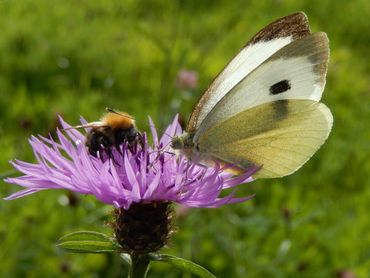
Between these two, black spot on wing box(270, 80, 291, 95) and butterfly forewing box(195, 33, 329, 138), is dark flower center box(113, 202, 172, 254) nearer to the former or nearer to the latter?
butterfly forewing box(195, 33, 329, 138)

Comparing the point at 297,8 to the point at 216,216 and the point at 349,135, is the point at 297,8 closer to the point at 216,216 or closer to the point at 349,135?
the point at 349,135

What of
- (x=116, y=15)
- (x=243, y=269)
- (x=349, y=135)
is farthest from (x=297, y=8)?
(x=243, y=269)

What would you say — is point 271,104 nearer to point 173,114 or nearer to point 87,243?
point 87,243

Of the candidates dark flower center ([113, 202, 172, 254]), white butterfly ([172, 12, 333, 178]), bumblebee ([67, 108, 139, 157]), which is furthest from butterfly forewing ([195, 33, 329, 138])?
dark flower center ([113, 202, 172, 254])

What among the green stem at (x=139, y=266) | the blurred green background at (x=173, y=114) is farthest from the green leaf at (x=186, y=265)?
the blurred green background at (x=173, y=114)

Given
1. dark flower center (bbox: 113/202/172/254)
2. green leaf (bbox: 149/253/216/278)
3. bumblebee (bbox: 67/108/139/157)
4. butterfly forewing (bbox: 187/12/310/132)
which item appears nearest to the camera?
green leaf (bbox: 149/253/216/278)

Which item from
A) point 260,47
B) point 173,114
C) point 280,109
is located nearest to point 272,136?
point 280,109

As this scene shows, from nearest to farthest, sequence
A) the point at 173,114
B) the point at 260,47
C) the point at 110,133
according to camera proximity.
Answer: the point at 110,133
the point at 260,47
the point at 173,114
